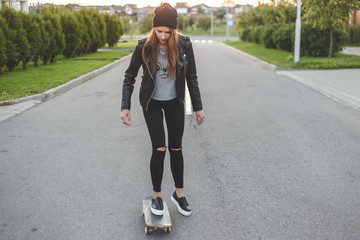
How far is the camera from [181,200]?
3.75 meters

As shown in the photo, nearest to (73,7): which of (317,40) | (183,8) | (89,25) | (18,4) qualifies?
(89,25)

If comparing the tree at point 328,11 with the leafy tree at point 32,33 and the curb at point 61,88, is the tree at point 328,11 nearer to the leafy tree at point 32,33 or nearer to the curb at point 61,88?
the curb at point 61,88

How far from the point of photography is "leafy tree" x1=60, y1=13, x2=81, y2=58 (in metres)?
20.2

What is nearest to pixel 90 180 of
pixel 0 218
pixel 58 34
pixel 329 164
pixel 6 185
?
pixel 6 185

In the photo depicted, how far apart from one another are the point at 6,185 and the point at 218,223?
233cm

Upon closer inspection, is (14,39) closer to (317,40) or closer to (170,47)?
(170,47)

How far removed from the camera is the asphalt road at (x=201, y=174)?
347cm

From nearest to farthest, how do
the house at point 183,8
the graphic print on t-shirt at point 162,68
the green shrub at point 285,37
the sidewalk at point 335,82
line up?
A: the graphic print on t-shirt at point 162,68 → the sidewalk at point 335,82 → the green shrub at point 285,37 → the house at point 183,8

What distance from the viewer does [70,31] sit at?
67.7ft

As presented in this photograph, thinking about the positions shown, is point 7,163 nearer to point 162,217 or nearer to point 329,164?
point 162,217

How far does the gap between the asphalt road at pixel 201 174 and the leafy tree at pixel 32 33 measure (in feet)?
24.8

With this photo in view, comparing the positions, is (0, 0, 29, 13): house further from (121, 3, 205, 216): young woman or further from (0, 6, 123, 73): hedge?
(121, 3, 205, 216): young woman

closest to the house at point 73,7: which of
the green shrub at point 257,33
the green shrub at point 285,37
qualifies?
the green shrub at point 285,37

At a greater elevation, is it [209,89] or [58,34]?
[58,34]
